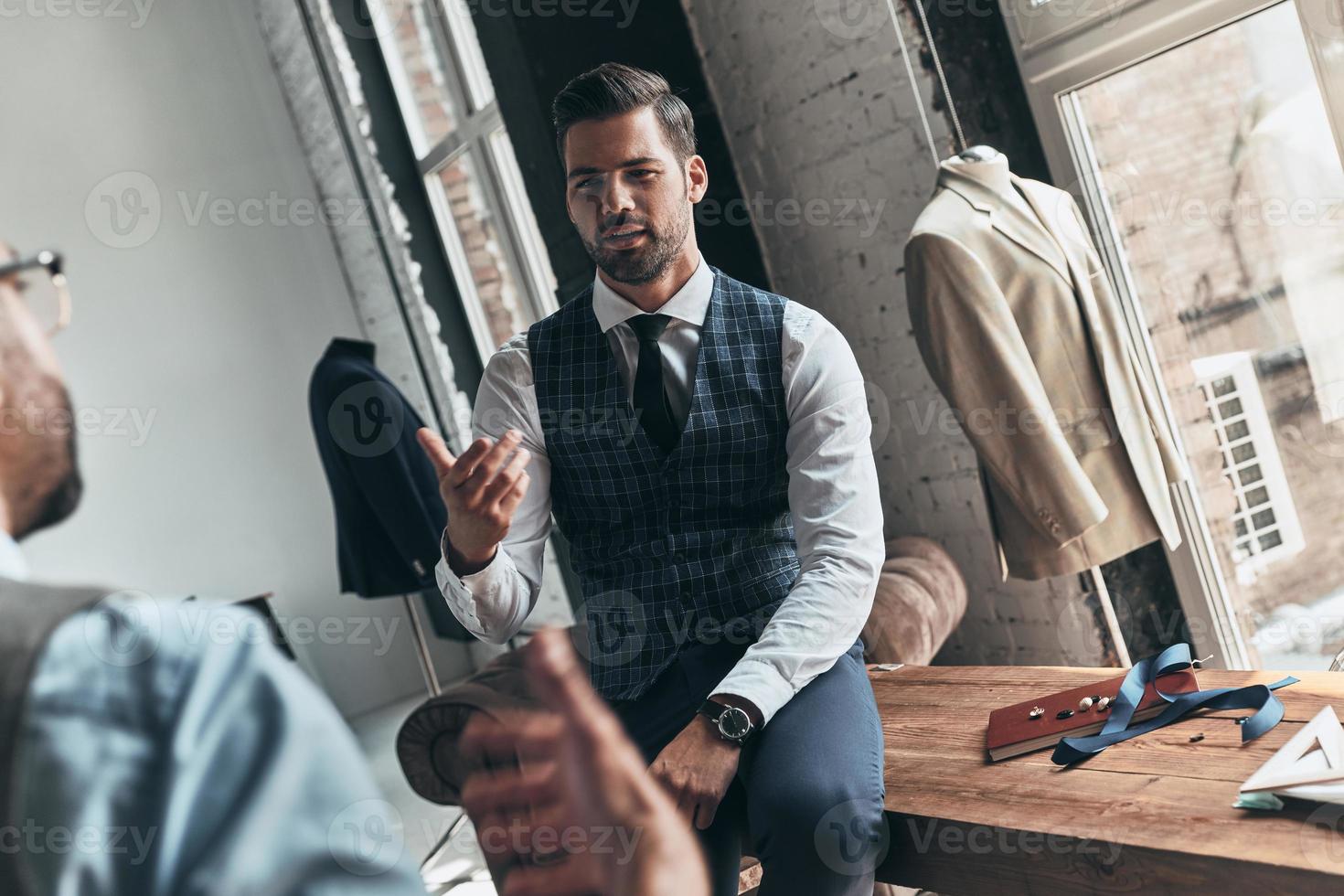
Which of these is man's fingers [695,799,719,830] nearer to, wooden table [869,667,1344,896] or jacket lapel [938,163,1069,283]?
wooden table [869,667,1344,896]

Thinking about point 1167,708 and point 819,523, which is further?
point 819,523

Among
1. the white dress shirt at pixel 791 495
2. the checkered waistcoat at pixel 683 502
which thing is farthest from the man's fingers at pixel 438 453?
the checkered waistcoat at pixel 683 502

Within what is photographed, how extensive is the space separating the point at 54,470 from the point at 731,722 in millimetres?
1022

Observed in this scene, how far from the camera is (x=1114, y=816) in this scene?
1.22 m

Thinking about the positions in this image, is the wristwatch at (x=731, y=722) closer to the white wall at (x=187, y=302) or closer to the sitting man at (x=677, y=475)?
the sitting man at (x=677, y=475)

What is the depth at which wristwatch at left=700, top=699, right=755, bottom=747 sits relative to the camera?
1404 millimetres

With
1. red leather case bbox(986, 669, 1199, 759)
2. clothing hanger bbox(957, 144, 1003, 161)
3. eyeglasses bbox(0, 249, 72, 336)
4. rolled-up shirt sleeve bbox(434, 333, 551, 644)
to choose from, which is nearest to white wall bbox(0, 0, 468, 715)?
rolled-up shirt sleeve bbox(434, 333, 551, 644)

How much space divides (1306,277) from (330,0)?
4.37 meters

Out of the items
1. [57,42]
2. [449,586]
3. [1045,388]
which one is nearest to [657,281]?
[449,586]

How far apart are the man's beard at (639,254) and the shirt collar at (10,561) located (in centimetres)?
127

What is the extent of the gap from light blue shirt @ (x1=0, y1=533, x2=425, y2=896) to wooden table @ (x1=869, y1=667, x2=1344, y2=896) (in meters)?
0.94

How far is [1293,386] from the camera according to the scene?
211cm

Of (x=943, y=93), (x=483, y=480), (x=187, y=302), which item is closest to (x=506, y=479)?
(x=483, y=480)

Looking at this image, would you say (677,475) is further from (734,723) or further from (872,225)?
(872,225)
